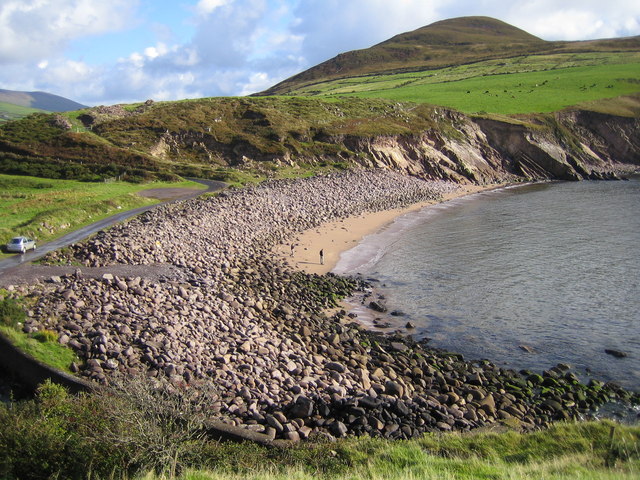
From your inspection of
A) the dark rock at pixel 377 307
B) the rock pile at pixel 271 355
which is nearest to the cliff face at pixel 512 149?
the dark rock at pixel 377 307

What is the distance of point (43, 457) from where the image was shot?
10.2 m

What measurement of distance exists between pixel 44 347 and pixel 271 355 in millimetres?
8089

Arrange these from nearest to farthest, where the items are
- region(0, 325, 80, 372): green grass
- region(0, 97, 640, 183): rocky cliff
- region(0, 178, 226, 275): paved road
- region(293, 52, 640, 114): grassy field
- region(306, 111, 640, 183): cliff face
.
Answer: region(0, 325, 80, 372): green grass
region(0, 178, 226, 275): paved road
region(0, 97, 640, 183): rocky cliff
region(306, 111, 640, 183): cliff face
region(293, 52, 640, 114): grassy field

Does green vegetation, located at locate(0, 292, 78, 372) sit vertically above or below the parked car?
below

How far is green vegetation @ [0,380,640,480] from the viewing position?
34.0 ft

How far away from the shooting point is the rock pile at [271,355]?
1606 centimetres

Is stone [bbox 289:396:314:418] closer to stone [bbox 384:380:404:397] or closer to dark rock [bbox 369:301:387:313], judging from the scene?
stone [bbox 384:380:404:397]

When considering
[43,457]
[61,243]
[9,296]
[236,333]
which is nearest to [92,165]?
[61,243]

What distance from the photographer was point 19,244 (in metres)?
27.3

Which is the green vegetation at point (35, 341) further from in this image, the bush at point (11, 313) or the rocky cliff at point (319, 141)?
the rocky cliff at point (319, 141)

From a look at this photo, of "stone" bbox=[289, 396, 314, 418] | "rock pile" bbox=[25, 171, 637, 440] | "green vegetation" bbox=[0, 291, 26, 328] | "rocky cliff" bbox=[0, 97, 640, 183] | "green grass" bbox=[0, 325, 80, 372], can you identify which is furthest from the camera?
"rocky cliff" bbox=[0, 97, 640, 183]

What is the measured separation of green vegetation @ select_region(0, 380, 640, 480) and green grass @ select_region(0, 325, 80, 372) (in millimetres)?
2405

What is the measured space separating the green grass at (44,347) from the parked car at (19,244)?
37.0ft

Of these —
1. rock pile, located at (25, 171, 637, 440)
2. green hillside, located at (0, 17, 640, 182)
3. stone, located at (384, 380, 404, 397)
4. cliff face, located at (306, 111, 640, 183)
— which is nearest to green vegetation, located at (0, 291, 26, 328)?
rock pile, located at (25, 171, 637, 440)
